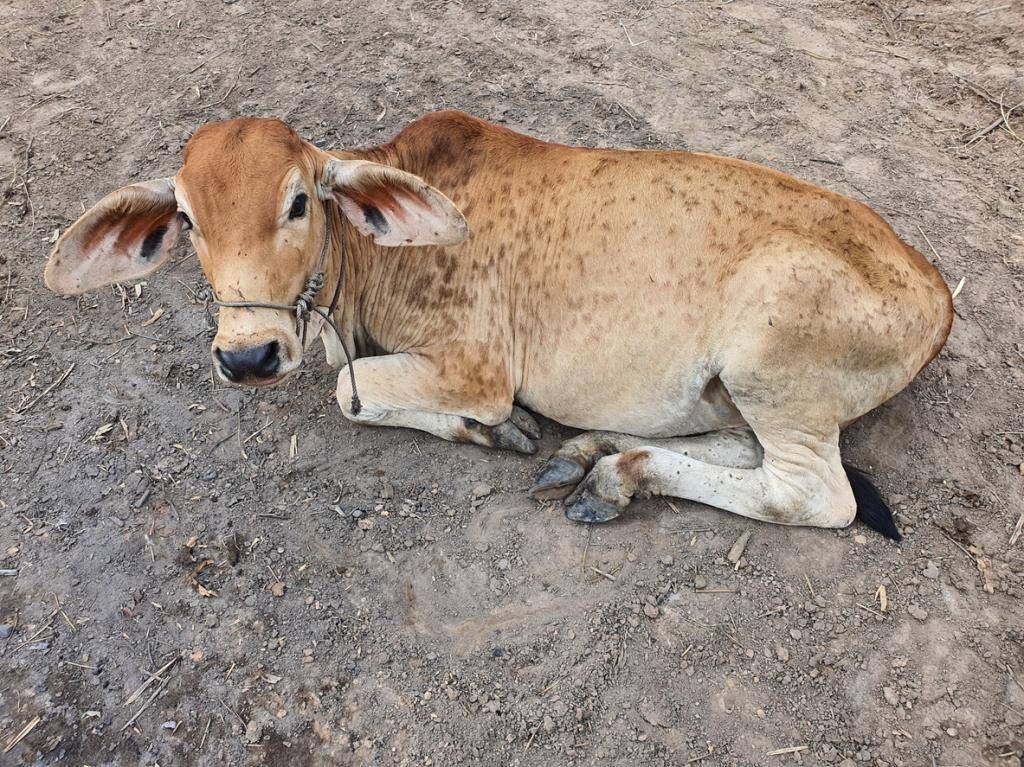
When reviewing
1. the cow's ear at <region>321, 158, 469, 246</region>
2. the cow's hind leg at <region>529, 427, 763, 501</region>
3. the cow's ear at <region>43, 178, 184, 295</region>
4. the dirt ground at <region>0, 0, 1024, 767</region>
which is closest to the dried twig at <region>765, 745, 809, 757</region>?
the dirt ground at <region>0, 0, 1024, 767</region>

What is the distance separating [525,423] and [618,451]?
1.82 feet

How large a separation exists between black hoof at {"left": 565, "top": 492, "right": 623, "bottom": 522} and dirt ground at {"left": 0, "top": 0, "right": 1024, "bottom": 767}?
2.4 inches

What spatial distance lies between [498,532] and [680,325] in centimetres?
141

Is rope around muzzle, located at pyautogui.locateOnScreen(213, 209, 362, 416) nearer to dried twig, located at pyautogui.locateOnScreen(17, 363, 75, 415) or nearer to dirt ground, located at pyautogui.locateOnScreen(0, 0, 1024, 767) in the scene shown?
dirt ground, located at pyautogui.locateOnScreen(0, 0, 1024, 767)

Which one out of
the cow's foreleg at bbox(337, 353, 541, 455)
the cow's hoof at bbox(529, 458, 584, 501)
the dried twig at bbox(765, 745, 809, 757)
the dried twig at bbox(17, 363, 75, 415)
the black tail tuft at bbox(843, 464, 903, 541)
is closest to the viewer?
the dried twig at bbox(765, 745, 809, 757)

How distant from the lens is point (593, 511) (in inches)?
150

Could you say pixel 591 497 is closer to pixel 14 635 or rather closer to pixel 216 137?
pixel 216 137

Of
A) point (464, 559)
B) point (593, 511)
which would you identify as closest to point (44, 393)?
point (464, 559)

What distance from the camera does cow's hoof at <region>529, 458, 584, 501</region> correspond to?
3.92m

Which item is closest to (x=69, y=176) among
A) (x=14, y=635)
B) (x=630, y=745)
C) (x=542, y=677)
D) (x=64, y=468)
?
(x=64, y=468)

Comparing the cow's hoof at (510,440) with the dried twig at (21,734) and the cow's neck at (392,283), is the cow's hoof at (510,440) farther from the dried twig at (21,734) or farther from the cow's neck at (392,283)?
the dried twig at (21,734)

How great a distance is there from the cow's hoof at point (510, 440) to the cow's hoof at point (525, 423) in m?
0.08

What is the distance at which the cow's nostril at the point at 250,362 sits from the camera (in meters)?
3.06

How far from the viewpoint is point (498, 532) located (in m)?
3.80
